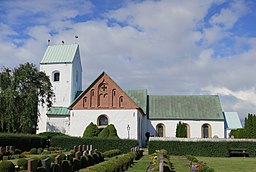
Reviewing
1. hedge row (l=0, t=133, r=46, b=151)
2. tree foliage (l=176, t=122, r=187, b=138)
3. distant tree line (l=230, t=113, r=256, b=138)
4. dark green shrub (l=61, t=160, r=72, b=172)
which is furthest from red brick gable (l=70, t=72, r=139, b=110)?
dark green shrub (l=61, t=160, r=72, b=172)

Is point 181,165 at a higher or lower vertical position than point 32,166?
lower

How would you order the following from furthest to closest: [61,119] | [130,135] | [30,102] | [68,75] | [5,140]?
[68,75]
[61,119]
[30,102]
[130,135]
[5,140]

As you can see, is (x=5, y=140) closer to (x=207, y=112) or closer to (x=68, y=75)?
(x=68, y=75)

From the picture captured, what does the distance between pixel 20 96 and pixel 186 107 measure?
22930mm

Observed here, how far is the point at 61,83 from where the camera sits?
5088 centimetres

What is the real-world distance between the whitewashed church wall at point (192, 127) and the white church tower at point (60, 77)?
12.1 meters

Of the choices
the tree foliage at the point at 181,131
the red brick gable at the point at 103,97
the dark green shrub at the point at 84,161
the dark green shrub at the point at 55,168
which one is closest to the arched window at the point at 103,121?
the red brick gable at the point at 103,97

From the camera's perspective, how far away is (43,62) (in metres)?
51.8

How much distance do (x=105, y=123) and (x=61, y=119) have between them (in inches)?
333

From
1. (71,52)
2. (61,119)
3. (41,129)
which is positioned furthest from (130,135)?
(71,52)

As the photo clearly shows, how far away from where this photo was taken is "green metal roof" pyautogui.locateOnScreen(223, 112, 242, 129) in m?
55.1

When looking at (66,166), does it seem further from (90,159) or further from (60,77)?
(60,77)

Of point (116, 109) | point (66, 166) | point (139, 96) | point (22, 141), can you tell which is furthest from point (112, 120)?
point (66, 166)

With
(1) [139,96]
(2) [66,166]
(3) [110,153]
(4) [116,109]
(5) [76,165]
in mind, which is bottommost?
(3) [110,153]
